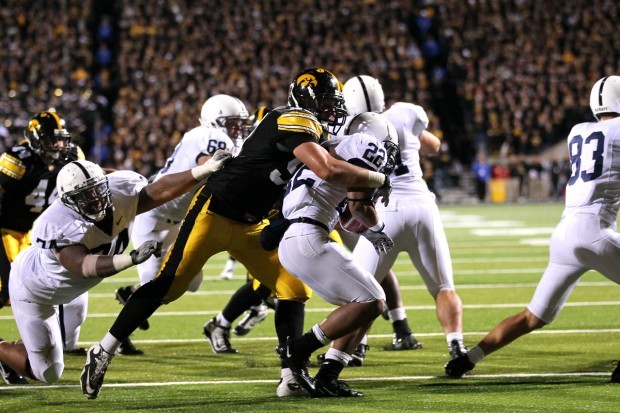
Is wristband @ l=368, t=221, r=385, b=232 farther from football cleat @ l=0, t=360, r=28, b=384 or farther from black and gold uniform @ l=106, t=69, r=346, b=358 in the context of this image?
football cleat @ l=0, t=360, r=28, b=384

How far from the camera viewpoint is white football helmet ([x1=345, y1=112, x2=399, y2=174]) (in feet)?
16.6

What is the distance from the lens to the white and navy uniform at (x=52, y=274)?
16.3 ft

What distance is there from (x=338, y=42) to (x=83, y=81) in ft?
20.5

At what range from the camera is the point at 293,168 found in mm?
4914

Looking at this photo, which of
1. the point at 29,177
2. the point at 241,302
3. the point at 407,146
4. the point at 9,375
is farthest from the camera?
the point at 29,177

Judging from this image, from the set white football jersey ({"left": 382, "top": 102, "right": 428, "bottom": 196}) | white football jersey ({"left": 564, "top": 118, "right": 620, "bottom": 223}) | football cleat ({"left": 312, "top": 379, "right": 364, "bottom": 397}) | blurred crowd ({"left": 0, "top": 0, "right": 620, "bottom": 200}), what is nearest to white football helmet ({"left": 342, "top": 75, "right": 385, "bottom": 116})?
white football jersey ({"left": 382, "top": 102, "right": 428, "bottom": 196})

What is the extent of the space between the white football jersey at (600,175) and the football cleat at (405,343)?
162cm

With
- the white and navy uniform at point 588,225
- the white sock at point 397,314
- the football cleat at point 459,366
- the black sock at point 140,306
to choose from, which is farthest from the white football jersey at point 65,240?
the white and navy uniform at point 588,225

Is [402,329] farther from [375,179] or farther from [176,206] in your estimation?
[375,179]

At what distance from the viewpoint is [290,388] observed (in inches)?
190

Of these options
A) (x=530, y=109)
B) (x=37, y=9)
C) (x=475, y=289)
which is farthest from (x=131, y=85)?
(x=475, y=289)

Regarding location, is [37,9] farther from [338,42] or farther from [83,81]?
[338,42]

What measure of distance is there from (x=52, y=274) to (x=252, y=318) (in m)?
2.01

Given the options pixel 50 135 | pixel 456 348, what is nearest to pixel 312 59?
pixel 50 135
